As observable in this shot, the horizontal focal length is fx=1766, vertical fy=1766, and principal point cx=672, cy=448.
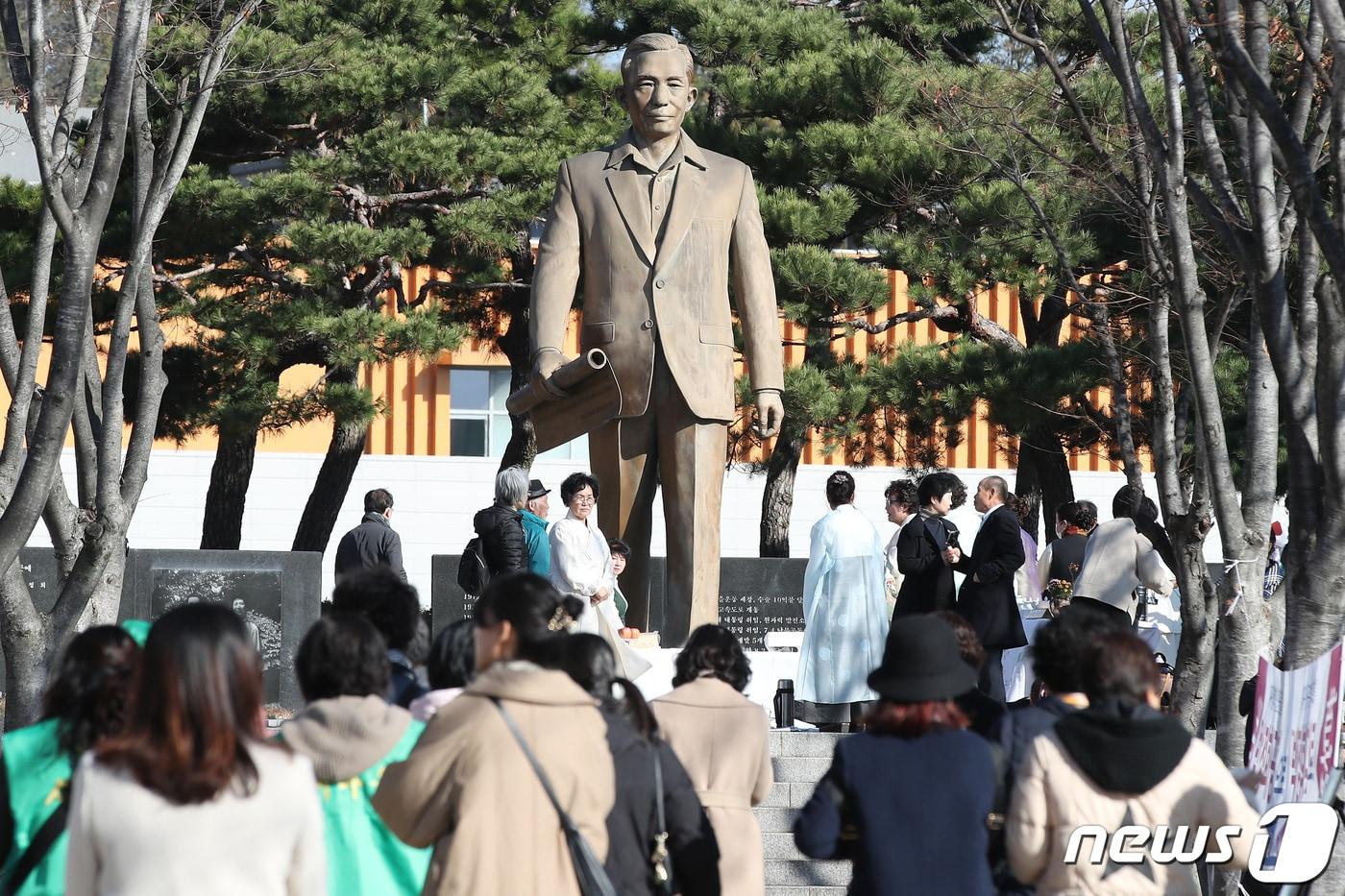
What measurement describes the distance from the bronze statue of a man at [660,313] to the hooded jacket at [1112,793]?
4057 mm

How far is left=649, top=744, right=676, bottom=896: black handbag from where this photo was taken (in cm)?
351

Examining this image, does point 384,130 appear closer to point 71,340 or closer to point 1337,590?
point 71,340

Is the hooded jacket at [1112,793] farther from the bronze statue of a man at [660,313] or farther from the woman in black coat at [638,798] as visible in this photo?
the bronze statue of a man at [660,313]

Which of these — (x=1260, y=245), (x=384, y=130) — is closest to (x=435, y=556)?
(x=384, y=130)

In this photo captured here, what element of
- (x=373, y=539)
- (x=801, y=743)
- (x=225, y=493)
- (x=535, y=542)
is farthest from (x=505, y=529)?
(x=225, y=493)

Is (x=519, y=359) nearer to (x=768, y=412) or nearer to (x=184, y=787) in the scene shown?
(x=768, y=412)

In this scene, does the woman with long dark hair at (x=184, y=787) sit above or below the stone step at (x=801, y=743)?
above

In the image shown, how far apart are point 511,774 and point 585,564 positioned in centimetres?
420

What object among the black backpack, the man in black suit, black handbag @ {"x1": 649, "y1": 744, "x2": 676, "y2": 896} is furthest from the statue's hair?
black handbag @ {"x1": 649, "y1": 744, "x2": 676, "y2": 896}

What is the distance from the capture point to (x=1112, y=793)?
338 cm

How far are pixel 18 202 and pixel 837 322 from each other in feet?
21.5

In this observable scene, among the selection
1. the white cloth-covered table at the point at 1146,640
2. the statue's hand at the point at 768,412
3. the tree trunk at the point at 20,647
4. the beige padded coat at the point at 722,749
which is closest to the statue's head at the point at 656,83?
the statue's hand at the point at 768,412

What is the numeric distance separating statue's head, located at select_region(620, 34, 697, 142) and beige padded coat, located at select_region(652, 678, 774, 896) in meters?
3.67

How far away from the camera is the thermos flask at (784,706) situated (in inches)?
352
